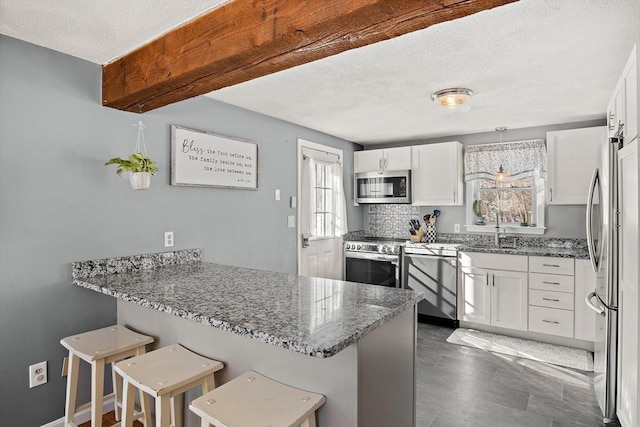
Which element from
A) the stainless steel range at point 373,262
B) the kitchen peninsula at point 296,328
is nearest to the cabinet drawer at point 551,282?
the stainless steel range at point 373,262

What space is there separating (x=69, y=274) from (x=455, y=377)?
109 inches

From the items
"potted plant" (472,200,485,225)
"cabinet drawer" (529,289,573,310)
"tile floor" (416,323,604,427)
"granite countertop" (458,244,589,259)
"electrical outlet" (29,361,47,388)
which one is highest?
"potted plant" (472,200,485,225)

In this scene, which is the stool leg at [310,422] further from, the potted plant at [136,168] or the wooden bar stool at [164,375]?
the potted plant at [136,168]

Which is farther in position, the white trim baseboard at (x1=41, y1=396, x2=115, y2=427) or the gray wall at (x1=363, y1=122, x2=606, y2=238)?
the gray wall at (x1=363, y1=122, x2=606, y2=238)

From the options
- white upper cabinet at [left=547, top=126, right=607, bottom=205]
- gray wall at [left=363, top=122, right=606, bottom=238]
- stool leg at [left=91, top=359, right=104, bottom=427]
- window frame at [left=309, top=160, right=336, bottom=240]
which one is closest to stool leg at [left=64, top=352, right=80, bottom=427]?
stool leg at [left=91, top=359, right=104, bottom=427]

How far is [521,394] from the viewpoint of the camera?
259cm

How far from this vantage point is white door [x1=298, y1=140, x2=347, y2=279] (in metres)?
3.92

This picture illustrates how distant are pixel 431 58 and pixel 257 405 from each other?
2.02 metres

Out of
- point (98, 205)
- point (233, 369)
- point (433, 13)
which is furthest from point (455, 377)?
point (98, 205)

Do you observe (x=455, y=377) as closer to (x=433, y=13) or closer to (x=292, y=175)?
(x=292, y=175)

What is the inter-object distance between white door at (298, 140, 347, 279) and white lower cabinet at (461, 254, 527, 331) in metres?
1.46

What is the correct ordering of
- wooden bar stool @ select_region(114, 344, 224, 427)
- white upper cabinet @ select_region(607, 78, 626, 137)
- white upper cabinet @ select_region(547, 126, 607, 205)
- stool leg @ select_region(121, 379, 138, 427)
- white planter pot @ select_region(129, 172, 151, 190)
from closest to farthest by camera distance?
wooden bar stool @ select_region(114, 344, 224, 427) < stool leg @ select_region(121, 379, 138, 427) < white upper cabinet @ select_region(607, 78, 626, 137) < white planter pot @ select_region(129, 172, 151, 190) < white upper cabinet @ select_region(547, 126, 607, 205)

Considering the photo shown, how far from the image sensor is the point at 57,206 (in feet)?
6.84

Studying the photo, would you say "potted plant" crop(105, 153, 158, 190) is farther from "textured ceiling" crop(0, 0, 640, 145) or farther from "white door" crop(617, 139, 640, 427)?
"white door" crop(617, 139, 640, 427)
